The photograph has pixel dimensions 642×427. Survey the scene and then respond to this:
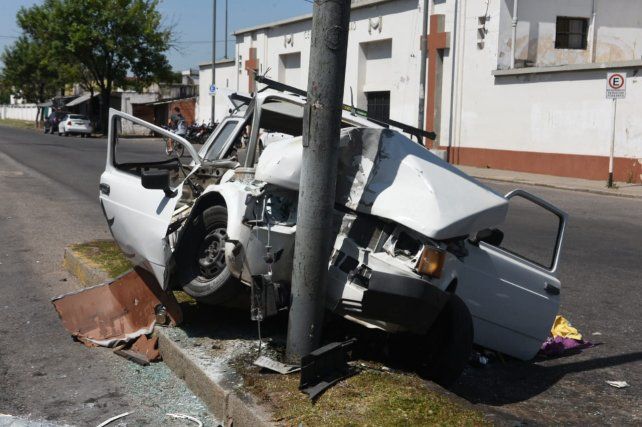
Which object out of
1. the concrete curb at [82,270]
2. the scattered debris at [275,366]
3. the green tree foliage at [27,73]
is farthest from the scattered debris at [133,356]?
the green tree foliage at [27,73]

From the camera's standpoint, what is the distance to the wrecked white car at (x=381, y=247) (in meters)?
4.22

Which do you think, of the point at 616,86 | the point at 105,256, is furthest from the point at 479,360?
the point at 616,86

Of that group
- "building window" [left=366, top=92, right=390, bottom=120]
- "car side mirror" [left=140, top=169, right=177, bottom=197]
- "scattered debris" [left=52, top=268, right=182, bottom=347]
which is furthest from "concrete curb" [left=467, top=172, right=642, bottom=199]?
"car side mirror" [left=140, top=169, right=177, bottom=197]

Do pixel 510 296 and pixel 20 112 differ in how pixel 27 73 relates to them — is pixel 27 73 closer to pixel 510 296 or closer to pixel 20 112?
pixel 20 112

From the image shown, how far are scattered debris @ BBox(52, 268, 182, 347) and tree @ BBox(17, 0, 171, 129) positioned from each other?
44384mm

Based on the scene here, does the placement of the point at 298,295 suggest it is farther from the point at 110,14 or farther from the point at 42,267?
the point at 110,14

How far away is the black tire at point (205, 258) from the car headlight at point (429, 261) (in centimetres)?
124

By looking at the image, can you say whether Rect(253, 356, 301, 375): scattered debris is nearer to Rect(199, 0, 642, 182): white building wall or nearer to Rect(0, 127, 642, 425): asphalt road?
Rect(0, 127, 642, 425): asphalt road

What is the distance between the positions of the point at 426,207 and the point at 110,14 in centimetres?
4730

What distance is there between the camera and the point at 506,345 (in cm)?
527

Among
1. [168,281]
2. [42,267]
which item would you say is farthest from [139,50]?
[168,281]

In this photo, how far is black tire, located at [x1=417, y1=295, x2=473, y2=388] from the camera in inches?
176

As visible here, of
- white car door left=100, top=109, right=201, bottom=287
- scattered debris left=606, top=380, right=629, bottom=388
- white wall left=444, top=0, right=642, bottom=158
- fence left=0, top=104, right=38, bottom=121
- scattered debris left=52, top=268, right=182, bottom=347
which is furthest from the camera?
fence left=0, top=104, right=38, bottom=121

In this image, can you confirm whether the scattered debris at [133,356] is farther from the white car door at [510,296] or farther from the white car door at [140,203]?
the white car door at [510,296]
